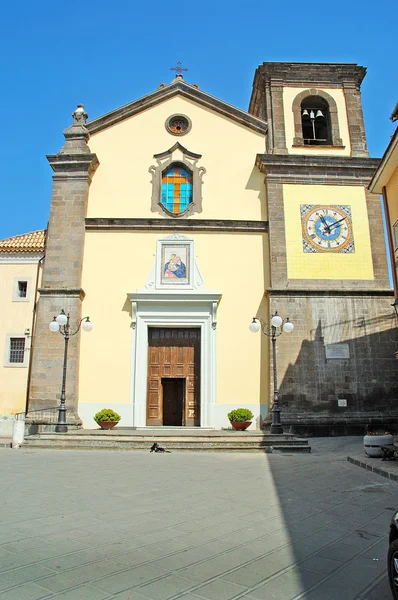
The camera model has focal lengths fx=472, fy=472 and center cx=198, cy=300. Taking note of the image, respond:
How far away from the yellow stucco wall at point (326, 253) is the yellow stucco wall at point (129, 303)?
1.24 metres

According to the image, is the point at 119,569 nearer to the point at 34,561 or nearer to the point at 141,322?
the point at 34,561

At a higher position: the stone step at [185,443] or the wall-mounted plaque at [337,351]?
the wall-mounted plaque at [337,351]

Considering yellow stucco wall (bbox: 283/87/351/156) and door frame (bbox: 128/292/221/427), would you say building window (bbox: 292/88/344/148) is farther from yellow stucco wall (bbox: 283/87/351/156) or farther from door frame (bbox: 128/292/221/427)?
door frame (bbox: 128/292/221/427)

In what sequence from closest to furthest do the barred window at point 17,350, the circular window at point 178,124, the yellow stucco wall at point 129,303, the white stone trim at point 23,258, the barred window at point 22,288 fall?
the yellow stucco wall at point 129,303, the barred window at point 17,350, the circular window at point 178,124, the barred window at point 22,288, the white stone trim at point 23,258

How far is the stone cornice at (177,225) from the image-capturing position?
18453mm

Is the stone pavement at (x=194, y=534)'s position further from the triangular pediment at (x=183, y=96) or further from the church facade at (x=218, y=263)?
the triangular pediment at (x=183, y=96)

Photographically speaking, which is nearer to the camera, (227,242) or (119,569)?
(119,569)

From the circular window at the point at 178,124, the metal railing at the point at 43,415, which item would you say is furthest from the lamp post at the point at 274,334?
the circular window at the point at 178,124

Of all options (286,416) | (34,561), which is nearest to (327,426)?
(286,416)

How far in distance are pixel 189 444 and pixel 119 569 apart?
31.0 ft

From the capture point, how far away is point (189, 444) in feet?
42.4

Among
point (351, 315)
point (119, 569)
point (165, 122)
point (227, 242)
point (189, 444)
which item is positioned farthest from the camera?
point (165, 122)

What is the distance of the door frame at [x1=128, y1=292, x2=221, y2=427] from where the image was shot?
1705 cm

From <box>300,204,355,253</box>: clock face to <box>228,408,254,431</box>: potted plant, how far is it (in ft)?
21.6
